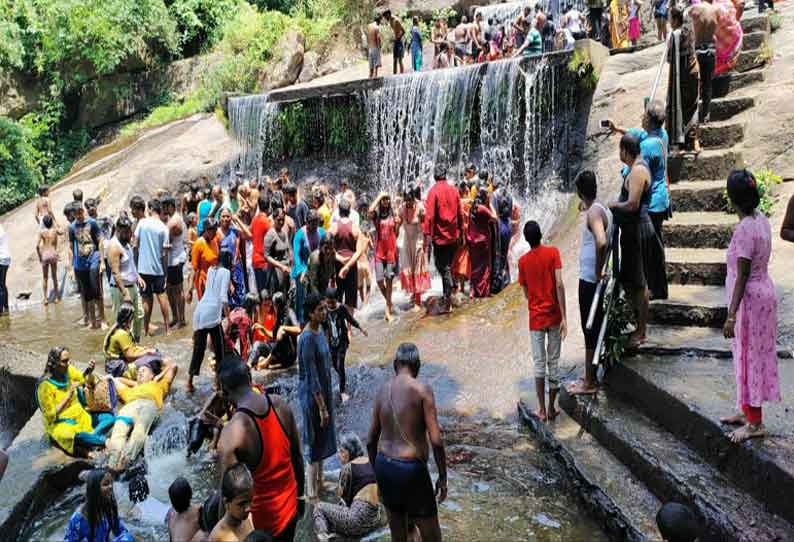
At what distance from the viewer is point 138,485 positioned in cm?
600

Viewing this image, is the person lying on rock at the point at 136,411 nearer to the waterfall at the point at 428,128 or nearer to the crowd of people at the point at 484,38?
the waterfall at the point at 428,128

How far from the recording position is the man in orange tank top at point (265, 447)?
3570mm

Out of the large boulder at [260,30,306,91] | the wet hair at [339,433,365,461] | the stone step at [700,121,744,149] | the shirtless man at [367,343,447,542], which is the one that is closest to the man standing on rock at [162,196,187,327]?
the wet hair at [339,433,365,461]

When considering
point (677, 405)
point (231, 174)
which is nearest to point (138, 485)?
point (677, 405)

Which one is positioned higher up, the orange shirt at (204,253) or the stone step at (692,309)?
the orange shirt at (204,253)

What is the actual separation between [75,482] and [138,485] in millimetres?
863

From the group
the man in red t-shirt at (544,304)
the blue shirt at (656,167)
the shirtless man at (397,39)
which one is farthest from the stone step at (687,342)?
the shirtless man at (397,39)

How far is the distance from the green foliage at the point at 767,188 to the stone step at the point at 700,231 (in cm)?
36

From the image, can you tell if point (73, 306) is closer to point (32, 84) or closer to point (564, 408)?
point (564, 408)

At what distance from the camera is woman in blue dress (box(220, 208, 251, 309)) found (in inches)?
384

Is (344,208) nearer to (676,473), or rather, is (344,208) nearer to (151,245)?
(151,245)

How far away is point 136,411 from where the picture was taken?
675 centimetres

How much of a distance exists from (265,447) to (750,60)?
953 cm

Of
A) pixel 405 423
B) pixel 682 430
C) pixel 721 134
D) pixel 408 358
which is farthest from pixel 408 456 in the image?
pixel 721 134
